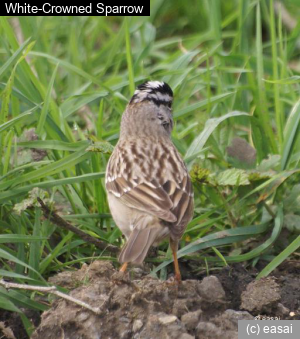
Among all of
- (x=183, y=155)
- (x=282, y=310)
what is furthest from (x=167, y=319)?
(x=183, y=155)

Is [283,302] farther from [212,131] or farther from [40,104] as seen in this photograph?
[40,104]

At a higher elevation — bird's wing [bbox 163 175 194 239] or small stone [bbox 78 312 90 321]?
bird's wing [bbox 163 175 194 239]

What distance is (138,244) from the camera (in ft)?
14.5

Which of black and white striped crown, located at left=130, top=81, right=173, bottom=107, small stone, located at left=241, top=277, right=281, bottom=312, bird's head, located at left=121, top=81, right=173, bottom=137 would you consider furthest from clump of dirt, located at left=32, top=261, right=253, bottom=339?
black and white striped crown, located at left=130, top=81, right=173, bottom=107

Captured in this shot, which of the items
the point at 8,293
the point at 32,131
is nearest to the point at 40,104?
the point at 32,131

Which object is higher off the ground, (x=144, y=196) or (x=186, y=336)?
(x=144, y=196)

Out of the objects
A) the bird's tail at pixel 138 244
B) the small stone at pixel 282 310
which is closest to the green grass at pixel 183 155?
the small stone at pixel 282 310

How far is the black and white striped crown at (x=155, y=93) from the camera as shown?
5.54 m

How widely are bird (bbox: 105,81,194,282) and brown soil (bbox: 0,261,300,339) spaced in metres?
0.17

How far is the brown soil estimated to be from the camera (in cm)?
411

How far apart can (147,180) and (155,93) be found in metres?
0.83

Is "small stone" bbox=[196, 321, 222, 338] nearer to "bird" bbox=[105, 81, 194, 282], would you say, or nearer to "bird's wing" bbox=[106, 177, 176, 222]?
"bird" bbox=[105, 81, 194, 282]

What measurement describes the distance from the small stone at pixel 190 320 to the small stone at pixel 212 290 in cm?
33

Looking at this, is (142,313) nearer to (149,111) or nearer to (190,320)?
(190,320)
